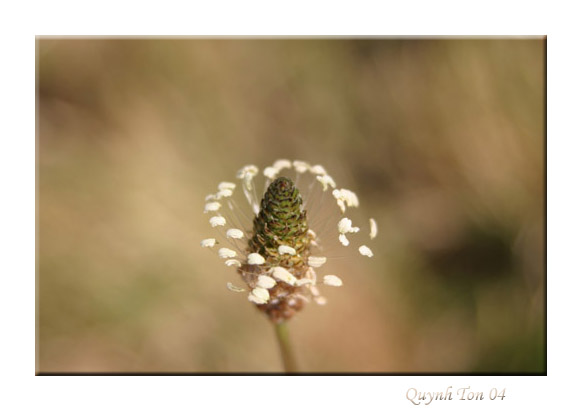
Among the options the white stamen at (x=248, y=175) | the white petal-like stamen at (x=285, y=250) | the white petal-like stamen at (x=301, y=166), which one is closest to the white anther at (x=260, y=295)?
the white petal-like stamen at (x=285, y=250)

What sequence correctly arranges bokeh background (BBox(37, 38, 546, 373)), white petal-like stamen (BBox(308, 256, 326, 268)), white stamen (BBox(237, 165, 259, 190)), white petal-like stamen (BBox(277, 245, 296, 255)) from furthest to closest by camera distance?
bokeh background (BBox(37, 38, 546, 373)) → white stamen (BBox(237, 165, 259, 190)) → white petal-like stamen (BBox(308, 256, 326, 268)) → white petal-like stamen (BBox(277, 245, 296, 255))

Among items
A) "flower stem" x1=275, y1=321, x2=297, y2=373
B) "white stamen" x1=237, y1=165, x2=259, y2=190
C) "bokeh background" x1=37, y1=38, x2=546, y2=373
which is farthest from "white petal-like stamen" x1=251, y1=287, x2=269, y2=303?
"bokeh background" x1=37, y1=38, x2=546, y2=373

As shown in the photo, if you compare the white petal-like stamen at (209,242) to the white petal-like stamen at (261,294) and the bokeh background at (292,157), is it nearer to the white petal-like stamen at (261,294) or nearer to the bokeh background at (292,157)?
the white petal-like stamen at (261,294)

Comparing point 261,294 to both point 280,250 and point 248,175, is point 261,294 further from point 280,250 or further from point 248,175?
point 248,175

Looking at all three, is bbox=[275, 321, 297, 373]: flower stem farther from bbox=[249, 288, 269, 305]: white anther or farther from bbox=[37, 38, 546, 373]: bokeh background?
bbox=[37, 38, 546, 373]: bokeh background
